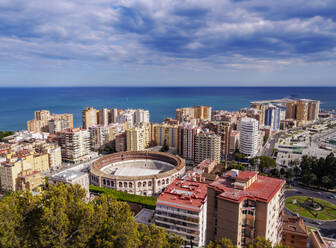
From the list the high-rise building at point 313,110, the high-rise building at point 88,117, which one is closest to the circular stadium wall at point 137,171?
Result: the high-rise building at point 88,117

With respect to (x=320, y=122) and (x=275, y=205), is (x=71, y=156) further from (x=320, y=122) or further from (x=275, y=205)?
(x=320, y=122)

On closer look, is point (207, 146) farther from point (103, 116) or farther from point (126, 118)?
point (103, 116)

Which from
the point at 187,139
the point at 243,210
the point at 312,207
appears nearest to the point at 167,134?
the point at 187,139

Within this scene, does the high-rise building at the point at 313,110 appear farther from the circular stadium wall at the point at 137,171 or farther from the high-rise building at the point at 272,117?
the circular stadium wall at the point at 137,171

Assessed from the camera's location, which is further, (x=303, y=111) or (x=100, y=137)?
(x=303, y=111)

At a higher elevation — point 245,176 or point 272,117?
point 245,176

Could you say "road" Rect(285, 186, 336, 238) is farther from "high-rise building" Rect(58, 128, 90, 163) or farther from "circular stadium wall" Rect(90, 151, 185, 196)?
"high-rise building" Rect(58, 128, 90, 163)

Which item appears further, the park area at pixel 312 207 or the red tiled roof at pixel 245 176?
the park area at pixel 312 207
